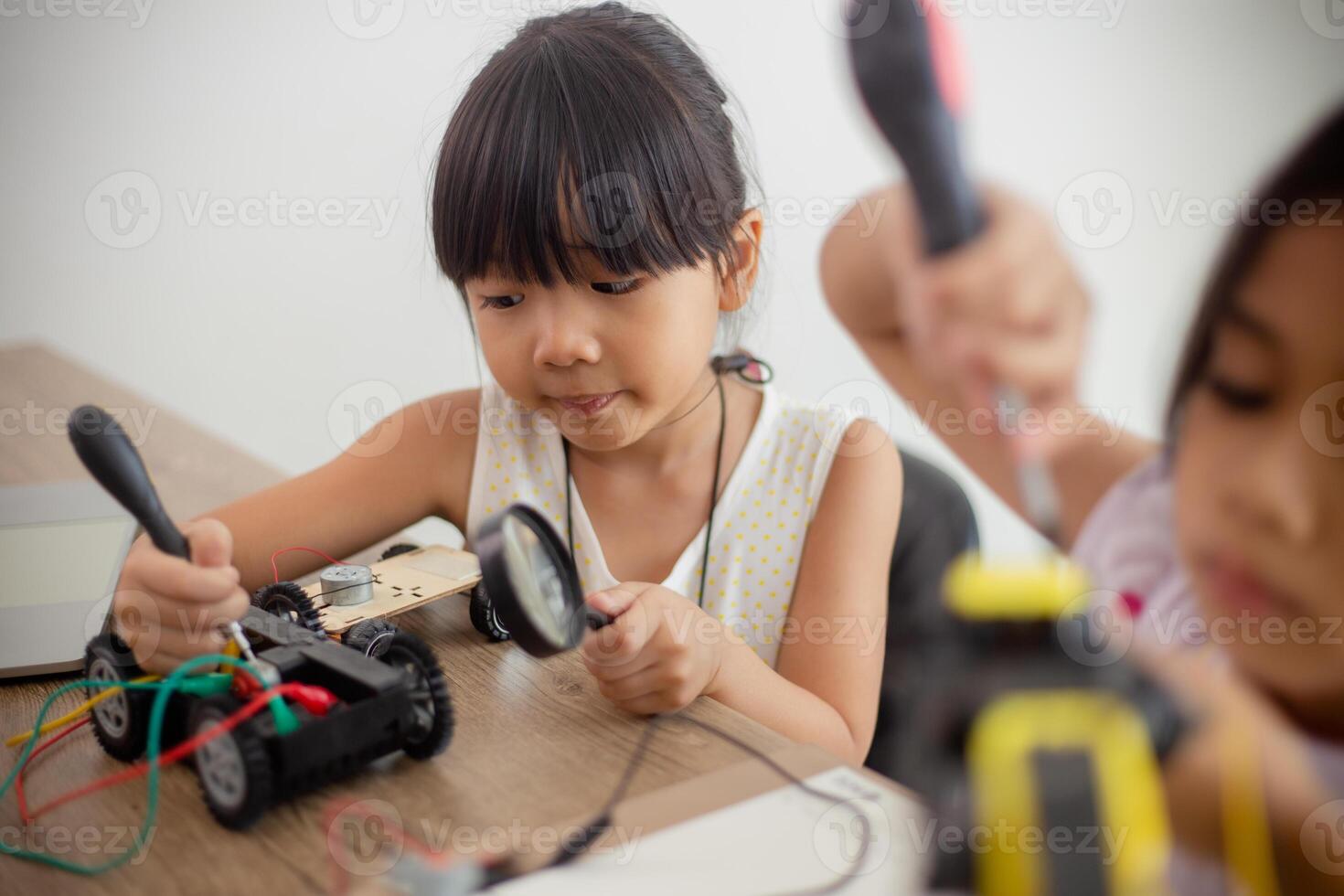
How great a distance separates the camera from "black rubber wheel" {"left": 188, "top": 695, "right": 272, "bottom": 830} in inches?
19.6

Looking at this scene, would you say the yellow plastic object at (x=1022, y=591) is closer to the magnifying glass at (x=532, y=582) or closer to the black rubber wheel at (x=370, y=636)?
the magnifying glass at (x=532, y=582)

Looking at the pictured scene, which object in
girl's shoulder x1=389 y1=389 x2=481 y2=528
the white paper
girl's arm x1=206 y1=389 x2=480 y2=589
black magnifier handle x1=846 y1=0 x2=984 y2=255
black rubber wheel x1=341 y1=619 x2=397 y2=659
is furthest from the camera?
girl's shoulder x1=389 y1=389 x2=481 y2=528

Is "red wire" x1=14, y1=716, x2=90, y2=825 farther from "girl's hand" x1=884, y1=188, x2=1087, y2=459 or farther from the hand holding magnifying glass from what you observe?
"girl's hand" x1=884, y1=188, x2=1087, y2=459

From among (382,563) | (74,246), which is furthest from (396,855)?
(74,246)

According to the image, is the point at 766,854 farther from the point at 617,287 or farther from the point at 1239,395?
the point at 617,287

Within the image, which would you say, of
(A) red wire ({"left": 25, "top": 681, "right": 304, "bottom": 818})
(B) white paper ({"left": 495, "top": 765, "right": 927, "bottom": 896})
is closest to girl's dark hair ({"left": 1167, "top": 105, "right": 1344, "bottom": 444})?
(B) white paper ({"left": 495, "top": 765, "right": 927, "bottom": 896})

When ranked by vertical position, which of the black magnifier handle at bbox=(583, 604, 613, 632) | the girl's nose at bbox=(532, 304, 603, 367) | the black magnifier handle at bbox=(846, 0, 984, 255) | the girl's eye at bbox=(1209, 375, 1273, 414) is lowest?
the black magnifier handle at bbox=(583, 604, 613, 632)

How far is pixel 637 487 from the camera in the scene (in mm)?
993

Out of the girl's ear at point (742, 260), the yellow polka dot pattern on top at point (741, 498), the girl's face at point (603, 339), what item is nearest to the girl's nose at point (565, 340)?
the girl's face at point (603, 339)

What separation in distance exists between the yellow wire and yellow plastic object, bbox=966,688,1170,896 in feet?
1.52

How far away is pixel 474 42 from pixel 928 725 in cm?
102

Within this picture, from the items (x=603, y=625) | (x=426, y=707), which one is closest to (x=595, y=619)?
(x=603, y=625)

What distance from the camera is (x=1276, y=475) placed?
32cm

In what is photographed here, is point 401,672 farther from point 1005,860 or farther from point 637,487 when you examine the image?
point 637,487
